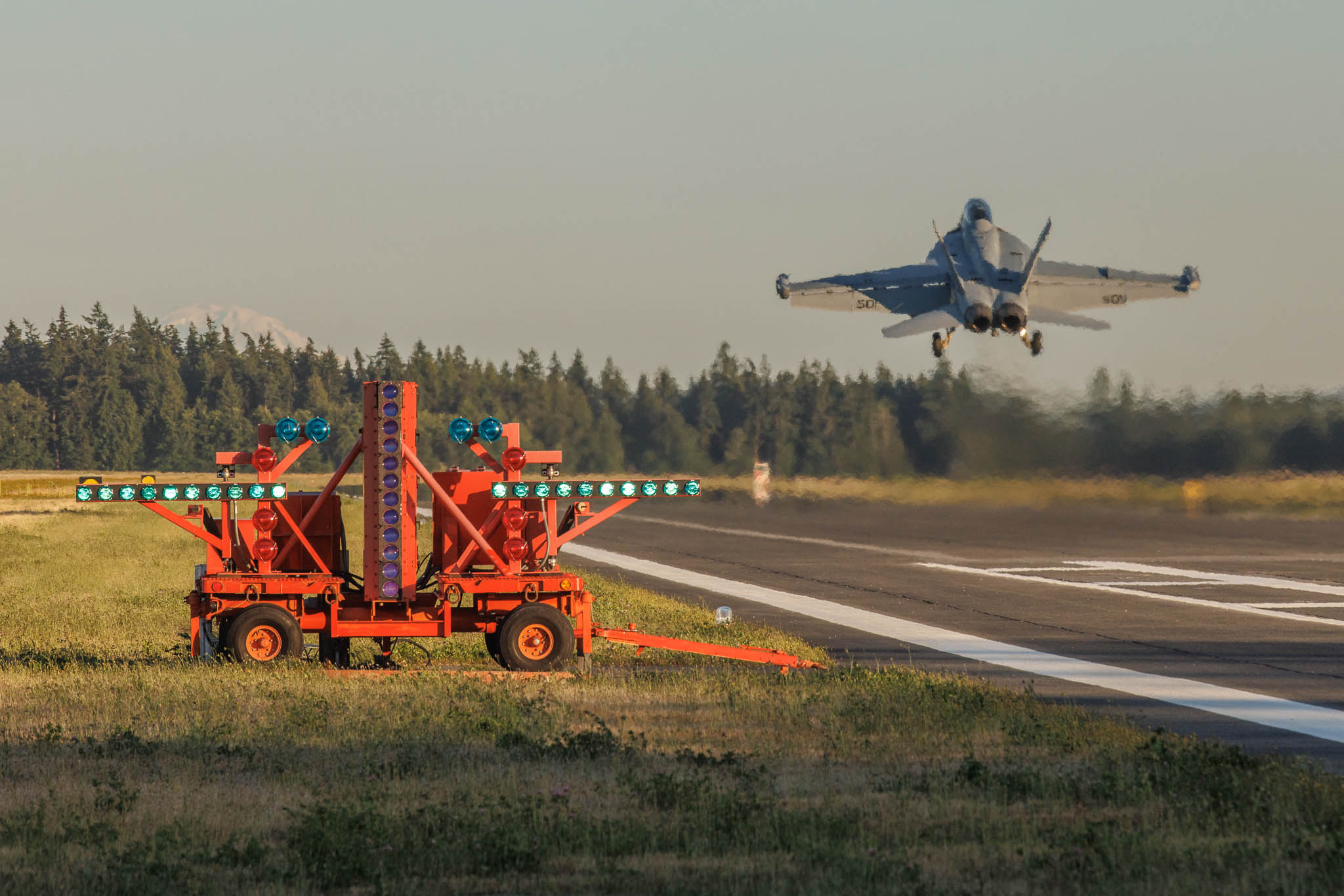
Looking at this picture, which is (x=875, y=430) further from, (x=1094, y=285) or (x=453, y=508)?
(x=453, y=508)

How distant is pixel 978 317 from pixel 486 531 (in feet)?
101

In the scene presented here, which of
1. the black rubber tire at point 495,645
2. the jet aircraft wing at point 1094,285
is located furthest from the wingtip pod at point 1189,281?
the black rubber tire at point 495,645

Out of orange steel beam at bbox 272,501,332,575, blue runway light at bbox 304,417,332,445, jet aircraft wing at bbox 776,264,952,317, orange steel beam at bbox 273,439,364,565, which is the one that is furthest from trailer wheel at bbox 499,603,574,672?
jet aircraft wing at bbox 776,264,952,317

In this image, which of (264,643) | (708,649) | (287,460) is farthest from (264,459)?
(708,649)

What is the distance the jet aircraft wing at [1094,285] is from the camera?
51531 millimetres

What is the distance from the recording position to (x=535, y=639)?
56.0 feet

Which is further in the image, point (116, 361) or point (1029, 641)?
point (116, 361)

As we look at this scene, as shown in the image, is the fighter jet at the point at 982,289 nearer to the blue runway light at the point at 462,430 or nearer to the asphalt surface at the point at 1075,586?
the asphalt surface at the point at 1075,586

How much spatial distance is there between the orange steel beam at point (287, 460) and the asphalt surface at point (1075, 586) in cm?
808

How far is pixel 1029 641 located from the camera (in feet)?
Result: 76.5

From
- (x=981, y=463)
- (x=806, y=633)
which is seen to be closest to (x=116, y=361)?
(x=981, y=463)

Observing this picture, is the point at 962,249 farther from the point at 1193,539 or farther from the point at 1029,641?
the point at 1029,641

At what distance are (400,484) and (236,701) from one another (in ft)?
9.50

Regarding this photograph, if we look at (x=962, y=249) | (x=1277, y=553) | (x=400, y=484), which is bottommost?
(x=1277, y=553)
